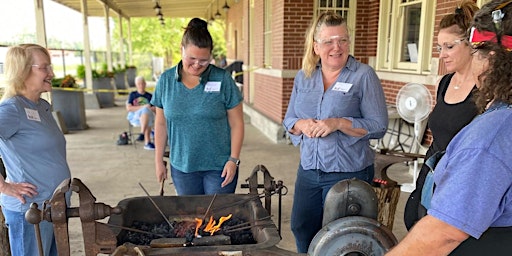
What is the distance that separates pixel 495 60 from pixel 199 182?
1.83 metres

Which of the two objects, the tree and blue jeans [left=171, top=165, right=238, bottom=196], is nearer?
blue jeans [left=171, top=165, right=238, bottom=196]

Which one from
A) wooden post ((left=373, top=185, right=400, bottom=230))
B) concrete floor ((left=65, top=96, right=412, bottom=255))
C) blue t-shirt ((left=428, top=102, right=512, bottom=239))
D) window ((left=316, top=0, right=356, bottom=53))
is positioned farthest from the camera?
window ((left=316, top=0, right=356, bottom=53))

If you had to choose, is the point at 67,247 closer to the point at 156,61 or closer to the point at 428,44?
the point at 428,44

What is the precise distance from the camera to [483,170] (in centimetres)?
90

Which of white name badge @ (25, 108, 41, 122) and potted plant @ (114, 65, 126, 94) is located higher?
white name badge @ (25, 108, 41, 122)

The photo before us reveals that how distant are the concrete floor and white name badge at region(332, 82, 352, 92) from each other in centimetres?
174

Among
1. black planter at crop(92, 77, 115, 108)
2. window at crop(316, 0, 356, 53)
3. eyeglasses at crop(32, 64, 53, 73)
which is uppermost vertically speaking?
window at crop(316, 0, 356, 53)

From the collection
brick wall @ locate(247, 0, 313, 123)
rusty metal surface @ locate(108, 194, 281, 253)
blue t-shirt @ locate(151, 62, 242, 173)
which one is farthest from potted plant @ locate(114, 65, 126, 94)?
rusty metal surface @ locate(108, 194, 281, 253)

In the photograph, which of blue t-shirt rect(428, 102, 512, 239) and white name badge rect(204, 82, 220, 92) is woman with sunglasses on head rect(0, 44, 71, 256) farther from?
blue t-shirt rect(428, 102, 512, 239)

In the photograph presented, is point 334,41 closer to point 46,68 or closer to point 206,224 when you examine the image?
point 206,224

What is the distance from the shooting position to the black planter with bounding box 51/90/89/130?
8516mm

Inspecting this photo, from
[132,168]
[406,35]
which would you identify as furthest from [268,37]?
[132,168]

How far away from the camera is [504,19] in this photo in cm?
95

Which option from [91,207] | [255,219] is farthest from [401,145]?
[91,207]
